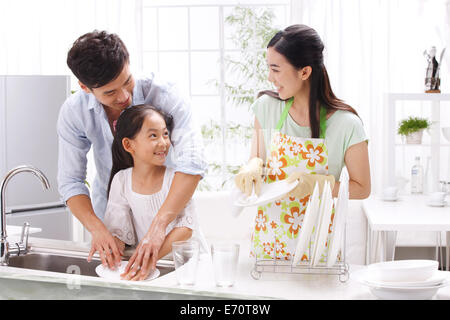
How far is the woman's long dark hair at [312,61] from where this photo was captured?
791mm

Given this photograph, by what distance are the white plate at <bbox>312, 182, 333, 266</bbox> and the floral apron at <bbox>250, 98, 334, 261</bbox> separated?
4 centimetres

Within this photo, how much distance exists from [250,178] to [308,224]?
0.42 feet

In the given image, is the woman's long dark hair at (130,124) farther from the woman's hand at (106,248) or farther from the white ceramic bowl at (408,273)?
the white ceramic bowl at (408,273)

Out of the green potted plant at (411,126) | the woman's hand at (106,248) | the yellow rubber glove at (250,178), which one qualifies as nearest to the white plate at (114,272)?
the woman's hand at (106,248)

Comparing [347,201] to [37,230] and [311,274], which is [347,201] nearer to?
[311,274]

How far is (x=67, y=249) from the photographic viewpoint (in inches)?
41.1

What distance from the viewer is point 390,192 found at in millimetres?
937

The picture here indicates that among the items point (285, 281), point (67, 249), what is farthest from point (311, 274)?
point (67, 249)

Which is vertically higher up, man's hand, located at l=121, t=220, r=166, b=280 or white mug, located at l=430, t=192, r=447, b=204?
white mug, located at l=430, t=192, r=447, b=204

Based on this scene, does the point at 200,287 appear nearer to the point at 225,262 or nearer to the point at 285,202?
the point at 225,262

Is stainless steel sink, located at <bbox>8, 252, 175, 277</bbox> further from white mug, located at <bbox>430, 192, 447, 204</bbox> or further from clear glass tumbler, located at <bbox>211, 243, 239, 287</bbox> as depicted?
white mug, located at <bbox>430, 192, 447, 204</bbox>

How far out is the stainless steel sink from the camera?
3.20 feet

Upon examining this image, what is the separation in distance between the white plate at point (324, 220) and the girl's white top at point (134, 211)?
0.24 metres

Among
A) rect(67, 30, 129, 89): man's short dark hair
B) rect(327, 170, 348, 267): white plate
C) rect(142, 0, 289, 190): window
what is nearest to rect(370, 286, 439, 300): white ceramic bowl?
rect(327, 170, 348, 267): white plate
